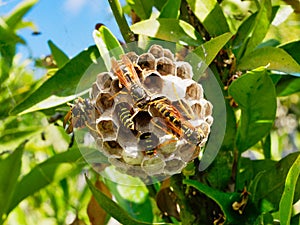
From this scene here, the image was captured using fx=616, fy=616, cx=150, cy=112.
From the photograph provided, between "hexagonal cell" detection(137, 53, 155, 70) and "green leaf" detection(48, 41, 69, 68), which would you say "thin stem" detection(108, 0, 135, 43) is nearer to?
"hexagonal cell" detection(137, 53, 155, 70)

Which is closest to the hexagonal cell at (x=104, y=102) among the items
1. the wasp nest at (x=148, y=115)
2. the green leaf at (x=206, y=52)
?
the wasp nest at (x=148, y=115)

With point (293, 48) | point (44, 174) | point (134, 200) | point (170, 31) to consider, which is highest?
point (170, 31)

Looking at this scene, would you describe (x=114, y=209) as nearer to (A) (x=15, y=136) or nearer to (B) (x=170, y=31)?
(B) (x=170, y=31)

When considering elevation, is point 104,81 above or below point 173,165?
above

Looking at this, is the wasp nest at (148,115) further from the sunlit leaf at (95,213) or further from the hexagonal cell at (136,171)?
the sunlit leaf at (95,213)

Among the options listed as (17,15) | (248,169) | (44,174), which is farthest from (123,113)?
(17,15)

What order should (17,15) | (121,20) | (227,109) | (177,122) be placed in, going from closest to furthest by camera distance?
(177,122) < (121,20) < (227,109) < (17,15)

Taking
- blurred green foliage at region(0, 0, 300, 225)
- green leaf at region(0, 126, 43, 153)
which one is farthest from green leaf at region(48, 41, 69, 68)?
green leaf at region(0, 126, 43, 153)
